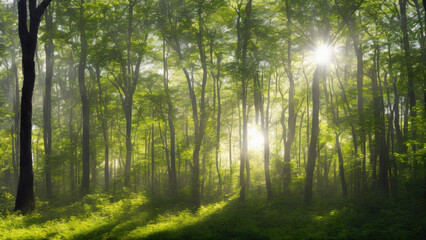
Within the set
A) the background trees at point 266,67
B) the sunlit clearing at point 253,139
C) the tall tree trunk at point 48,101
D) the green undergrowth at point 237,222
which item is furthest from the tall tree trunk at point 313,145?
the tall tree trunk at point 48,101

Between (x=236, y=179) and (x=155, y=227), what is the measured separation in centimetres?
1231

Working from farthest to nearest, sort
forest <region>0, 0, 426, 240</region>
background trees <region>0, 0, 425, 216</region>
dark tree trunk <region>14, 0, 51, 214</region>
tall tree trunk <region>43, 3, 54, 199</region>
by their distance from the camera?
tall tree trunk <region>43, 3, 54, 199</region> < background trees <region>0, 0, 425, 216</region> < dark tree trunk <region>14, 0, 51, 214</region> < forest <region>0, 0, 426, 240</region>

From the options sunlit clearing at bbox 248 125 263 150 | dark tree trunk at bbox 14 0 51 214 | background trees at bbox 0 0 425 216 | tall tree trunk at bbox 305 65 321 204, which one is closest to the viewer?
dark tree trunk at bbox 14 0 51 214

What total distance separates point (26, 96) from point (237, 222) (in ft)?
34.7

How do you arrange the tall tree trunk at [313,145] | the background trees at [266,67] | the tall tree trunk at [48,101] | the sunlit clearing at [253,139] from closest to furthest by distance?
the tall tree trunk at [313,145], the background trees at [266,67], the tall tree trunk at [48,101], the sunlit clearing at [253,139]

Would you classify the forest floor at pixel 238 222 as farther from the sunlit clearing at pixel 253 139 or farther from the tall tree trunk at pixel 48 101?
the sunlit clearing at pixel 253 139

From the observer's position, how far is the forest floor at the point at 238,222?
8.93 m

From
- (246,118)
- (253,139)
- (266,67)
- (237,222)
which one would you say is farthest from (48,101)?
(253,139)

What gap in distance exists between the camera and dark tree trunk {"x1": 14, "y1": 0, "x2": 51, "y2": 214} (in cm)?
1140

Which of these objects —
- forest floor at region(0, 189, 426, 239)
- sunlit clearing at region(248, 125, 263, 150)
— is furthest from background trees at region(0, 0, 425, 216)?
sunlit clearing at region(248, 125, 263, 150)

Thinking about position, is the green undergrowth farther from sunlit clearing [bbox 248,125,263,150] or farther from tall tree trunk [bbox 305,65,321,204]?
sunlit clearing [bbox 248,125,263,150]

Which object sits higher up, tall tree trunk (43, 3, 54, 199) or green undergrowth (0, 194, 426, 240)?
tall tree trunk (43, 3, 54, 199)

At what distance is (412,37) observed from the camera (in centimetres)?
1501

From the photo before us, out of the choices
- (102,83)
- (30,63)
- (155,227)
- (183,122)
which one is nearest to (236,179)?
(183,122)
